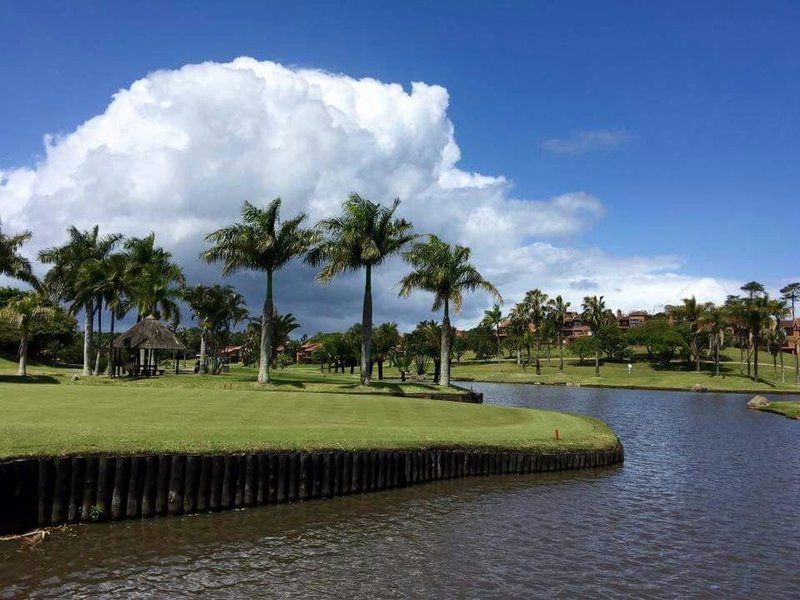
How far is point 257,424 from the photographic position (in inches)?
956

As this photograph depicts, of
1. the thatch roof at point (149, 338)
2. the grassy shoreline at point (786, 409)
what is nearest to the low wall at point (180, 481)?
the thatch roof at point (149, 338)

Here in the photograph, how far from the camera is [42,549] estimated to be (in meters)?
13.9

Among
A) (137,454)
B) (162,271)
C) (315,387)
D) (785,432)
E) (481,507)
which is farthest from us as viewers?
(162,271)

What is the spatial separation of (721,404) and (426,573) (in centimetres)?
7044

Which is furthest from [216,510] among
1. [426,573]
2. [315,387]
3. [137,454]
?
[315,387]

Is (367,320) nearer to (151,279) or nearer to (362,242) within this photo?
(362,242)

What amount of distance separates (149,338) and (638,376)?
341 feet

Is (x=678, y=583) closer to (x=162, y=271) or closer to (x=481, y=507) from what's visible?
(x=481, y=507)

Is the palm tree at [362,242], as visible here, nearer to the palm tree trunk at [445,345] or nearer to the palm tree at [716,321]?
the palm tree trunk at [445,345]

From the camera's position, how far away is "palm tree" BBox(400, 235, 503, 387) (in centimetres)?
5428

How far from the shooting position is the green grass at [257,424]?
18.4 metres

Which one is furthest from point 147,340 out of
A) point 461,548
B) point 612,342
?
point 612,342

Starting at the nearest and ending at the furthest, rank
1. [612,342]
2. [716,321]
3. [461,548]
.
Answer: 1. [461,548]
2. [716,321]
3. [612,342]

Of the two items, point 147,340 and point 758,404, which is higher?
point 147,340
